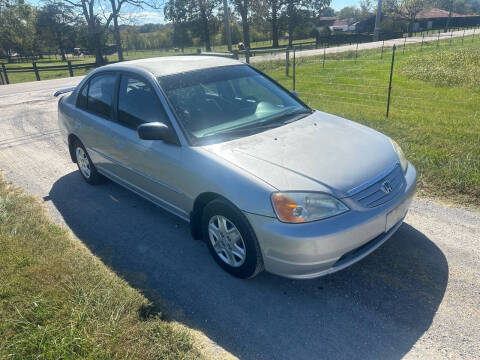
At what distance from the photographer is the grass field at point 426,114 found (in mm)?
4863

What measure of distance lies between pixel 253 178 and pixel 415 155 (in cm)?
368

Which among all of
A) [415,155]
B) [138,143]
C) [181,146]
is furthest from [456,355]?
[415,155]

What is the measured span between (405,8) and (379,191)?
238ft

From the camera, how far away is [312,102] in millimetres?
9625

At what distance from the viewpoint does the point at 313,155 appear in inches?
125

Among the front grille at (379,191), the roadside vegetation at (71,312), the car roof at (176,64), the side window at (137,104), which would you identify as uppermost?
the car roof at (176,64)

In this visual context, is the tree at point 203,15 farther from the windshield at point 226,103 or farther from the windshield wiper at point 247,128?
the windshield wiper at point 247,128

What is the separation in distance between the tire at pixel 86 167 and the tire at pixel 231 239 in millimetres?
2611

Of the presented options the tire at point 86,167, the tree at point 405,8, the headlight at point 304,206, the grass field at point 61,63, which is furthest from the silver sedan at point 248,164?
the tree at point 405,8

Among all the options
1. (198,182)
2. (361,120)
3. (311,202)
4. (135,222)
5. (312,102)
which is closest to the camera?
(311,202)

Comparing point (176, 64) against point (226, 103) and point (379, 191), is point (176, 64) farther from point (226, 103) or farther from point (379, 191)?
point (379, 191)

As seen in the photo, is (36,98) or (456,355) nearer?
(456,355)

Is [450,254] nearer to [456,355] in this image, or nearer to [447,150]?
[456,355]

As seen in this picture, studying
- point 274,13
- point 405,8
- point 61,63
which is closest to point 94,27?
point 61,63
